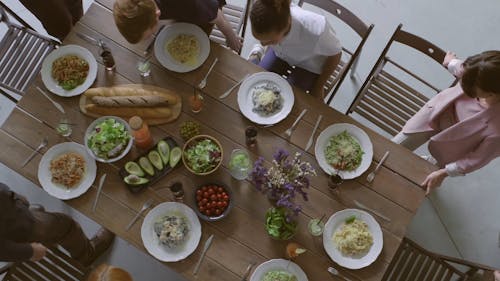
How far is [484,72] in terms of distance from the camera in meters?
2.07

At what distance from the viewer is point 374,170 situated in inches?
92.7

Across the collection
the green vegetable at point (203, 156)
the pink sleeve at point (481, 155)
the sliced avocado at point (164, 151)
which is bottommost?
the sliced avocado at point (164, 151)

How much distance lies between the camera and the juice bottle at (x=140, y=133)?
89.2 inches

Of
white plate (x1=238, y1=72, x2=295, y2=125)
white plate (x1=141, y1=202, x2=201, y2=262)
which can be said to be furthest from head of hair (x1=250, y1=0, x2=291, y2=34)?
white plate (x1=141, y1=202, x2=201, y2=262)

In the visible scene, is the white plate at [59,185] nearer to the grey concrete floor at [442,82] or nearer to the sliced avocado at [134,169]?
the sliced avocado at [134,169]

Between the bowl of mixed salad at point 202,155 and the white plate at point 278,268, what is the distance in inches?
20.9

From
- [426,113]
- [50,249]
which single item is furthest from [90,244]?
[426,113]

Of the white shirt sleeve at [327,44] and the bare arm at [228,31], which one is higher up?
the white shirt sleeve at [327,44]

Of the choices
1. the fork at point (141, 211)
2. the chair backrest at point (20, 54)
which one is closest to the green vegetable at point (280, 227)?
the fork at point (141, 211)

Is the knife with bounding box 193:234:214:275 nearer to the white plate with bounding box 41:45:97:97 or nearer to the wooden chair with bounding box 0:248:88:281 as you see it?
the wooden chair with bounding box 0:248:88:281

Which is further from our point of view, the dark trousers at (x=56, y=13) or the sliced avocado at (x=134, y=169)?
the dark trousers at (x=56, y=13)

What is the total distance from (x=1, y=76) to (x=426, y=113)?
2.67m

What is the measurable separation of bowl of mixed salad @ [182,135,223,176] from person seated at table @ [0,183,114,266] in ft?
2.62

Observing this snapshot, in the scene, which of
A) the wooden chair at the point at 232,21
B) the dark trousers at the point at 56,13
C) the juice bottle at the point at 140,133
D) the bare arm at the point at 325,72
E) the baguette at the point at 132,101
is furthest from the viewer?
the wooden chair at the point at 232,21
